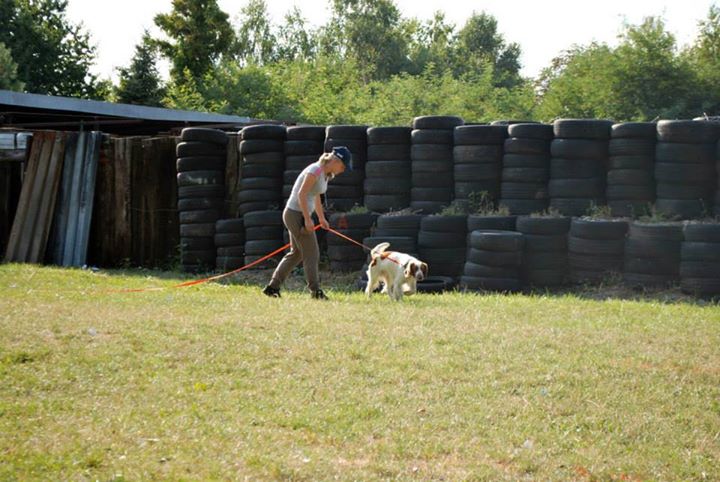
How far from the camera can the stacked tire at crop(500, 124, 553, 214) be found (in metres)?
16.6

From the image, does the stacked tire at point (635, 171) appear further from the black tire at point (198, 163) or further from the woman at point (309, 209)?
the black tire at point (198, 163)

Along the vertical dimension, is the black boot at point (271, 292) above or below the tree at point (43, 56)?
below

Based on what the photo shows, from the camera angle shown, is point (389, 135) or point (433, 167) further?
point (389, 135)

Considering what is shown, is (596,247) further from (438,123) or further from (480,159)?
(438,123)

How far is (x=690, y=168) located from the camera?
610 inches

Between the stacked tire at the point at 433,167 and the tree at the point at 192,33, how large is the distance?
3838cm

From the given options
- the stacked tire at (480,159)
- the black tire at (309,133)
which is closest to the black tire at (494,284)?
A: the stacked tire at (480,159)

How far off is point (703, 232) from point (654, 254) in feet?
2.68

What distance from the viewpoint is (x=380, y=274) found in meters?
14.3

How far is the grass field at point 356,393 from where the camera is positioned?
6.48 meters

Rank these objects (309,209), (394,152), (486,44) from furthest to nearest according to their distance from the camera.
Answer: (486,44)
(394,152)
(309,209)

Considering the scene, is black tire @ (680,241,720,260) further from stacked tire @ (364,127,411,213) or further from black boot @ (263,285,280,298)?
black boot @ (263,285,280,298)

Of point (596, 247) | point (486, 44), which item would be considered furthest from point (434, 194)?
point (486, 44)

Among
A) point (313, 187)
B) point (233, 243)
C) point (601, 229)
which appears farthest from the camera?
point (233, 243)
